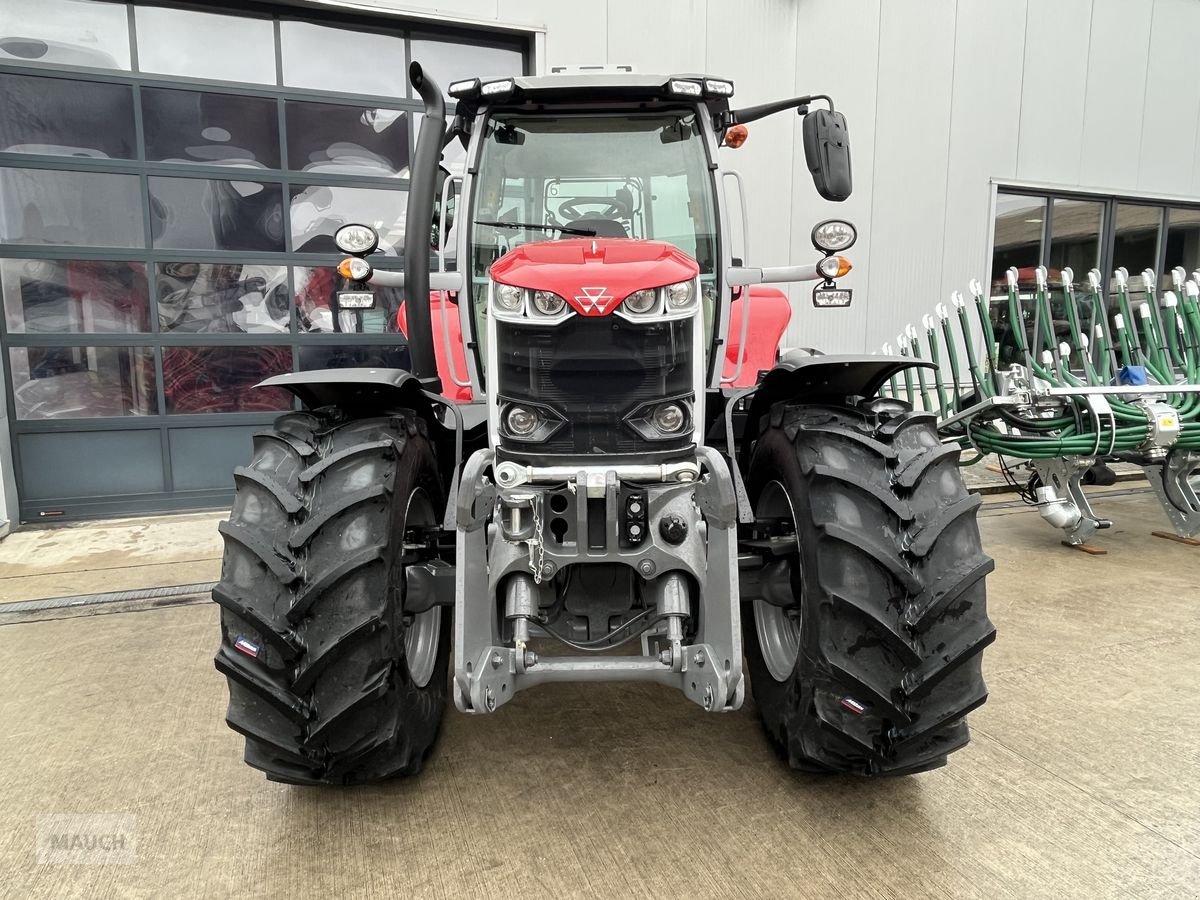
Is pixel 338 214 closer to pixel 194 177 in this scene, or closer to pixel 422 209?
pixel 194 177

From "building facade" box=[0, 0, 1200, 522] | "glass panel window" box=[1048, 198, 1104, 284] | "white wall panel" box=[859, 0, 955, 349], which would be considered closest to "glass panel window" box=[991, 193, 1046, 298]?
"glass panel window" box=[1048, 198, 1104, 284]

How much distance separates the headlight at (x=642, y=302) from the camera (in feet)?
6.83

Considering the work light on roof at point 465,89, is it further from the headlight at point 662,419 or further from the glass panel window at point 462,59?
the glass panel window at point 462,59

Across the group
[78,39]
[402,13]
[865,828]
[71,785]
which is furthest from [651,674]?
[78,39]

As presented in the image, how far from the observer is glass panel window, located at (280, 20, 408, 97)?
5.86 m

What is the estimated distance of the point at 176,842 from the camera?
7.06 ft

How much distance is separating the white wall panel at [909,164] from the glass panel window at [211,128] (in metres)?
5.23

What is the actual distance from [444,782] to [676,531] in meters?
1.11

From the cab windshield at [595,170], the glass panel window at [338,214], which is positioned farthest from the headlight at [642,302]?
the glass panel window at [338,214]

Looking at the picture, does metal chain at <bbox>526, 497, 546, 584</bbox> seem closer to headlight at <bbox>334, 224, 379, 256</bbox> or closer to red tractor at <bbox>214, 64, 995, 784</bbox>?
red tractor at <bbox>214, 64, 995, 784</bbox>

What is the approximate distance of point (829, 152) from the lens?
262 centimetres

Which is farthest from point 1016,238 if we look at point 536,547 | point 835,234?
point 536,547

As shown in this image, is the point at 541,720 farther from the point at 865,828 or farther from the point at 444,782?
the point at 865,828

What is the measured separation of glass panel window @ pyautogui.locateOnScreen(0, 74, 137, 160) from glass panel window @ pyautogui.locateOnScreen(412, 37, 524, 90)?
214cm
